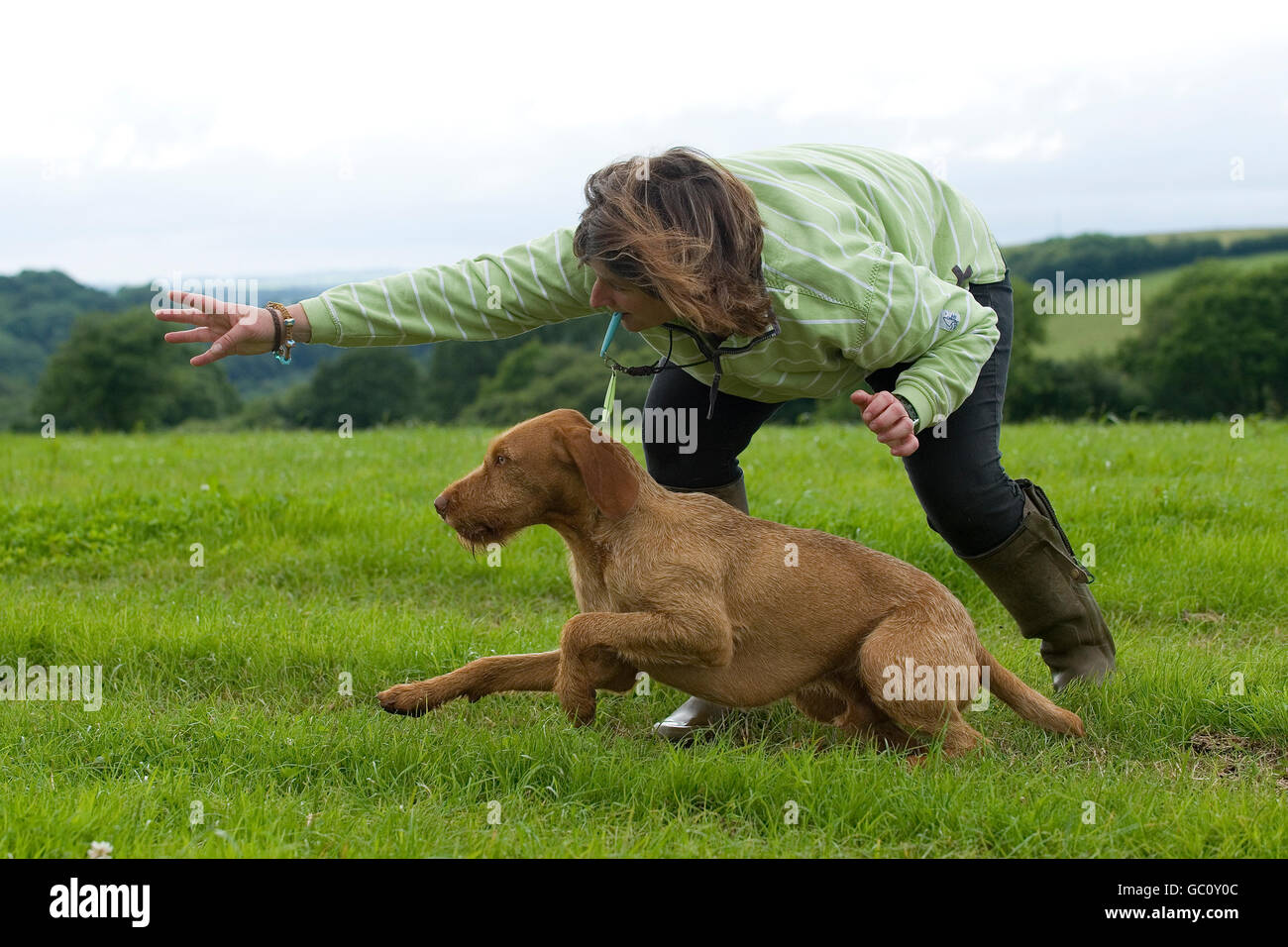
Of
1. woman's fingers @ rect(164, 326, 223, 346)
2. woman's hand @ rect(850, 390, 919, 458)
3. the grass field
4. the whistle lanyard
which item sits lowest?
the grass field

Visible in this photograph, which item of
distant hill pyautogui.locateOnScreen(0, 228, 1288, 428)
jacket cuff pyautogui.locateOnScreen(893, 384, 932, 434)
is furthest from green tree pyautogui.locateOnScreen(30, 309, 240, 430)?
jacket cuff pyautogui.locateOnScreen(893, 384, 932, 434)

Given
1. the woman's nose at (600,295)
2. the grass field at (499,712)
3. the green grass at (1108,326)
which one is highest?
the green grass at (1108,326)

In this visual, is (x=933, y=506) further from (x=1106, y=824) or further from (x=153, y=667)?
(x=153, y=667)

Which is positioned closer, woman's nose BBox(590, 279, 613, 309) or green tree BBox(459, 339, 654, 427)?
woman's nose BBox(590, 279, 613, 309)

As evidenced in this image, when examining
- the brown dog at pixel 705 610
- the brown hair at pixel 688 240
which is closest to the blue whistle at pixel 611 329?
the brown dog at pixel 705 610

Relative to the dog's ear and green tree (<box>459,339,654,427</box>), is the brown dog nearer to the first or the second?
the dog's ear

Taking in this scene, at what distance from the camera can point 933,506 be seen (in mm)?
4641

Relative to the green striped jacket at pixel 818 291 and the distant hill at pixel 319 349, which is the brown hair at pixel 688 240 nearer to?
the green striped jacket at pixel 818 291

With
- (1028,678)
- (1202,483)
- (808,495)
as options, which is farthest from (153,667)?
(1202,483)

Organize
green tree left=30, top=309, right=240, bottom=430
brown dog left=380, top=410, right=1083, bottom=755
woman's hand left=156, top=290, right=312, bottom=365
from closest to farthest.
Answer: woman's hand left=156, top=290, right=312, bottom=365 → brown dog left=380, top=410, right=1083, bottom=755 → green tree left=30, top=309, right=240, bottom=430

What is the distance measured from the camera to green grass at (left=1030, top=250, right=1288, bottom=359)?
190ft

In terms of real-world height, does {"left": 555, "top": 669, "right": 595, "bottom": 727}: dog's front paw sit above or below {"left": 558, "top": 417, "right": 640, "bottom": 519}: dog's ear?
below

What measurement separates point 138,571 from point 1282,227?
226 feet

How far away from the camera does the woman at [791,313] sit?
3744mm
